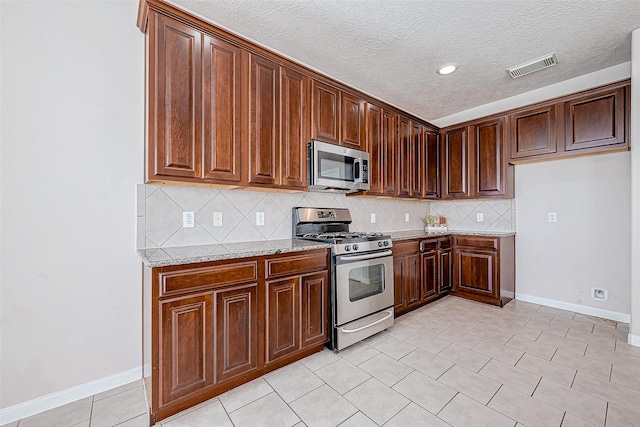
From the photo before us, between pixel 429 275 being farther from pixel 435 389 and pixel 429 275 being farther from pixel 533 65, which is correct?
pixel 533 65

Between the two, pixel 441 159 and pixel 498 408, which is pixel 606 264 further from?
pixel 498 408

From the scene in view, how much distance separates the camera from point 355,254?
95.0 inches

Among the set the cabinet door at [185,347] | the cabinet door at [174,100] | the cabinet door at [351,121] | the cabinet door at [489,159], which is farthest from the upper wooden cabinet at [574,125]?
the cabinet door at [185,347]

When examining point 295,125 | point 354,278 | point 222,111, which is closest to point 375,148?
point 295,125

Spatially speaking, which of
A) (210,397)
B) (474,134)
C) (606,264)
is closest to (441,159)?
(474,134)

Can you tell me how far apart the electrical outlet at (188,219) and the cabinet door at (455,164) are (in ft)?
11.0

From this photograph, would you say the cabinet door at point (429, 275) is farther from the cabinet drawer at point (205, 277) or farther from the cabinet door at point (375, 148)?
the cabinet drawer at point (205, 277)

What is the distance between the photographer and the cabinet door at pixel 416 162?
3.66m

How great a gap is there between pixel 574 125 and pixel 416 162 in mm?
1616

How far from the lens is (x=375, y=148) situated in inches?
125

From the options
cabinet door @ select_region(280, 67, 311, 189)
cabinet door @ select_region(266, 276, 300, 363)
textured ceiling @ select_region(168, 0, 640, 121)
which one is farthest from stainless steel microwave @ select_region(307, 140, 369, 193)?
cabinet door @ select_region(266, 276, 300, 363)

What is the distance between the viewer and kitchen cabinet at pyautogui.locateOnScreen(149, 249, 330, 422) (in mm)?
1536

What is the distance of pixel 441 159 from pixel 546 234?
1589 millimetres

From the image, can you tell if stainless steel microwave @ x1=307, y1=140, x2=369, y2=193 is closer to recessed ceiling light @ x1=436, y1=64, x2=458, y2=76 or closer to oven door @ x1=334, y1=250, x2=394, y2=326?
oven door @ x1=334, y1=250, x2=394, y2=326
